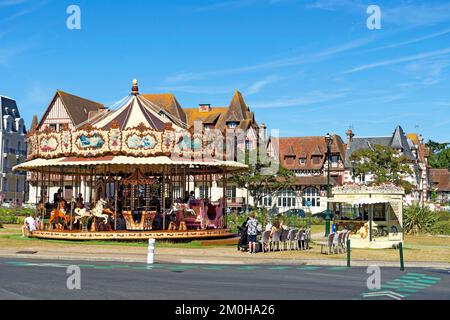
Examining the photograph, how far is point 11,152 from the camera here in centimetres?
9219

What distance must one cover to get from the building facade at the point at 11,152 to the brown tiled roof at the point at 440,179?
2717 inches

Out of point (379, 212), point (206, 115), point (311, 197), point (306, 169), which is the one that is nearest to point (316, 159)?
point (306, 169)

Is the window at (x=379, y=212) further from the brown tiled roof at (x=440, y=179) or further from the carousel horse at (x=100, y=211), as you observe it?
the brown tiled roof at (x=440, y=179)

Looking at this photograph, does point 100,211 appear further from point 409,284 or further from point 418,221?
point 418,221

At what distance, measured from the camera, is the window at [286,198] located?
261 feet

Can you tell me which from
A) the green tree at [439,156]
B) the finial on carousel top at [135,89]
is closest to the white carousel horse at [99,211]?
the finial on carousel top at [135,89]

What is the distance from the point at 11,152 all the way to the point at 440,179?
2867 inches

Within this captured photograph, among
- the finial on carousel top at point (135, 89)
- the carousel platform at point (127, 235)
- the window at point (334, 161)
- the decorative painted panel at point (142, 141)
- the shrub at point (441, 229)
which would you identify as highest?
the finial on carousel top at point (135, 89)

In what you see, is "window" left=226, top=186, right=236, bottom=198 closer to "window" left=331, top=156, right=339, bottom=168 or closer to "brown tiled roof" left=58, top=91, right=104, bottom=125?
"window" left=331, top=156, right=339, bottom=168

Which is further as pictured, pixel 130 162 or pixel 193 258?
pixel 130 162
